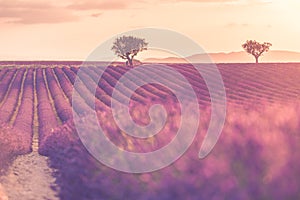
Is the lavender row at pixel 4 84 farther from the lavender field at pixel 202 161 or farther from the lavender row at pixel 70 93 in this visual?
the lavender field at pixel 202 161

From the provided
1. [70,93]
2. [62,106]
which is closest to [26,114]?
[62,106]

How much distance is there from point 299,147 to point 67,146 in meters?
6.25

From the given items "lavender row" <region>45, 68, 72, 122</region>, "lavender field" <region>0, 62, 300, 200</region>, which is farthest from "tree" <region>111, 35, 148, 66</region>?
"lavender field" <region>0, 62, 300, 200</region>

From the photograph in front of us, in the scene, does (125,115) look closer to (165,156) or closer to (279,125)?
(165,156)

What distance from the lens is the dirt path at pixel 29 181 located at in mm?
9805

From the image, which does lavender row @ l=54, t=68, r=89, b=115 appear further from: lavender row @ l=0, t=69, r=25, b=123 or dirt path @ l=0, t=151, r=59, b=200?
dirt path @ l=0, t=151, r=59, b=200

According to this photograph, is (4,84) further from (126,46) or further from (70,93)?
(126,46)

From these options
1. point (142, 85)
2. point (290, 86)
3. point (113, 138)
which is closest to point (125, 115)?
point (113, 138)

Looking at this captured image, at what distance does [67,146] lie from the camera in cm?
1117

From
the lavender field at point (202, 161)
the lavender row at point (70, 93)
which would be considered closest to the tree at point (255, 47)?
the lavender row at point (70, 93)

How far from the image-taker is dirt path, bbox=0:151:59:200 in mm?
9805

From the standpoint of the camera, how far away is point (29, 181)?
36.7 feet

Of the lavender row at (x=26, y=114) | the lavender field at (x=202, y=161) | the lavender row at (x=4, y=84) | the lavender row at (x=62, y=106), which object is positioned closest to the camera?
the lavender field at (x=202, y=161)

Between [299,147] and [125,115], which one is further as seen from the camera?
[125,115]
